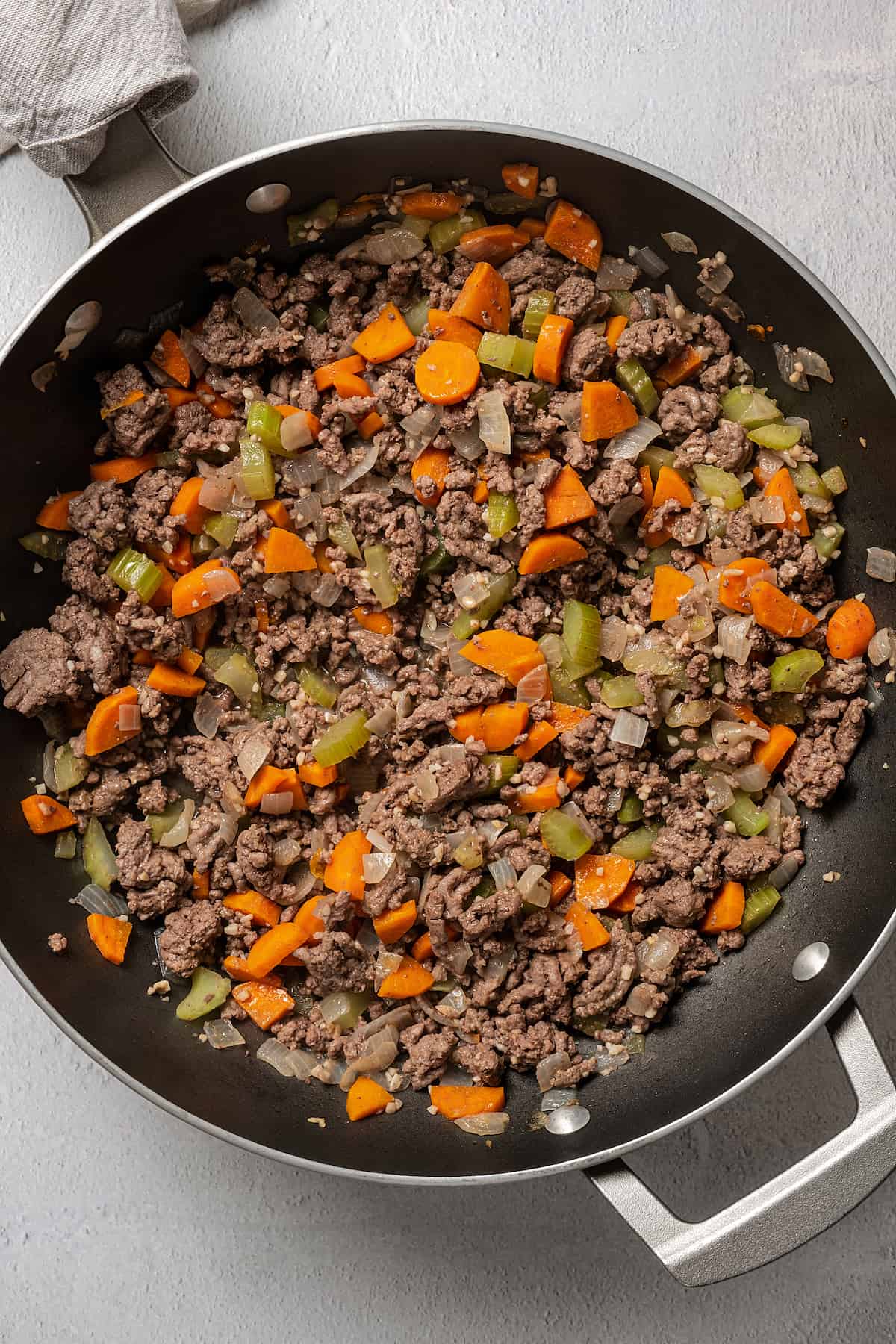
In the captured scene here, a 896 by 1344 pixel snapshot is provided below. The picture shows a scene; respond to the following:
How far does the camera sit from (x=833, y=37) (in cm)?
284

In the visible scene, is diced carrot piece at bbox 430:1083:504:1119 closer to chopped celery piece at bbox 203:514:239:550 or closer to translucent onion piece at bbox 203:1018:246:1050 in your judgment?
translucent onion piece at bbox 203:1018:246:1050

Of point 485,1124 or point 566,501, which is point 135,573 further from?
point 485,1124

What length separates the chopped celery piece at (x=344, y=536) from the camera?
106 inches

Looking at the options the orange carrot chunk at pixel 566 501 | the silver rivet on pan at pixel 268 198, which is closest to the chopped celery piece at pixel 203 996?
the orange carrot chunk at pixel 566 501

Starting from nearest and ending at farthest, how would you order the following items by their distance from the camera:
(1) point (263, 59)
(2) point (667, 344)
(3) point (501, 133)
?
(3) point (501, 133) < (2) point (667, 344) < (1) point (263, 59)

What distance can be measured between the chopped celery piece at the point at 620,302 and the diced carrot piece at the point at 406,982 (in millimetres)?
1786

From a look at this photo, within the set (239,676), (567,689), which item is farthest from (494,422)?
(239,676)

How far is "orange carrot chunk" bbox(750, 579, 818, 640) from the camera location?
2.57 metres

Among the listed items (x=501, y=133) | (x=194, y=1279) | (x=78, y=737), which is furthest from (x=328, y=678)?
(x=194, y=1279)

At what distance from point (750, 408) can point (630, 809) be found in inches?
43.1

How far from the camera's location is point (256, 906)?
8.75 feet

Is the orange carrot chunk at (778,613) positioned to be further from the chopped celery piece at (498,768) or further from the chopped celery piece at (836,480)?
the chopped celery piece at (498,768)

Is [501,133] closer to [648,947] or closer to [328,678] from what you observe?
[328,678]

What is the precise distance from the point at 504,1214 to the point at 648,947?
860 millimetres
